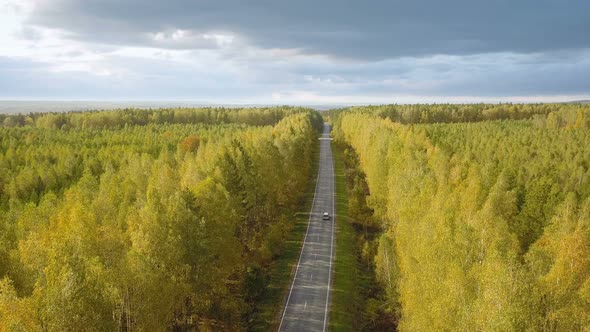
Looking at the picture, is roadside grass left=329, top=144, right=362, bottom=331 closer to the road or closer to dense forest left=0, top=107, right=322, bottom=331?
the road

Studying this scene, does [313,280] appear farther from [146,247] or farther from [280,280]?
[146,247]

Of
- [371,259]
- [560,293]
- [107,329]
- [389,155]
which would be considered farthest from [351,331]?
[389,155]

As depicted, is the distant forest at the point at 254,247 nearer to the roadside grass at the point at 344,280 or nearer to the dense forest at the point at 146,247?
the dense forest at the point at 146,247

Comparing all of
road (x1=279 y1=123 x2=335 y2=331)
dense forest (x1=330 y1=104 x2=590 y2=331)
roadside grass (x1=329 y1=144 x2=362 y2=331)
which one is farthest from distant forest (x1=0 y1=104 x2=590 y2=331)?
road (x1=279 y1=123 x2=335 y2=331)

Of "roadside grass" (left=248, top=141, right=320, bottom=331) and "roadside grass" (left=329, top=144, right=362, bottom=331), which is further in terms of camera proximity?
"roadside grass" (left=329, top=144, right=362, bottom=331)

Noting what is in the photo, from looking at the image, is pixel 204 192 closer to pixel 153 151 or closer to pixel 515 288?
pixel 515 288

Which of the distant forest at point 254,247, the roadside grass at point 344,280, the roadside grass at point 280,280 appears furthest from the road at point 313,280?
the distant forest at point 254,247
